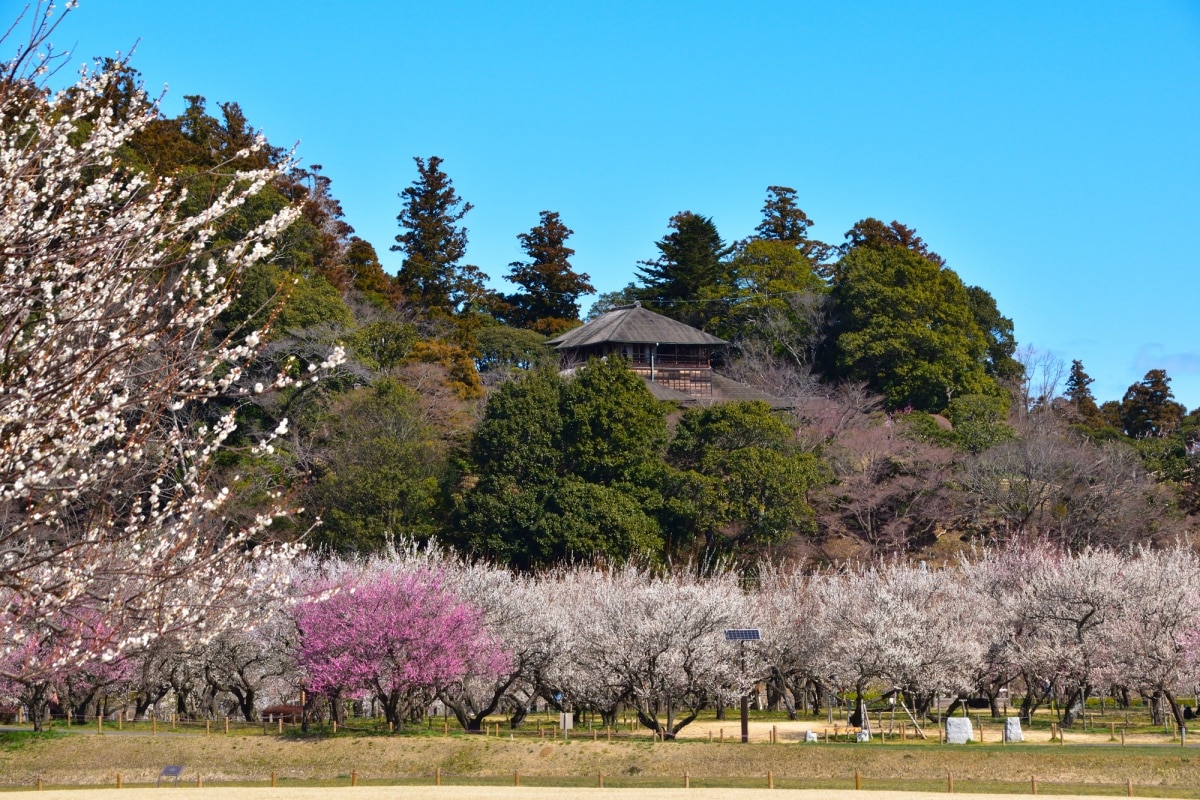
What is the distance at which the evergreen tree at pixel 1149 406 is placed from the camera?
247 feet

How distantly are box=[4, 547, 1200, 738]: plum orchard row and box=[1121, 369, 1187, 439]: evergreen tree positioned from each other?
43.8 meters

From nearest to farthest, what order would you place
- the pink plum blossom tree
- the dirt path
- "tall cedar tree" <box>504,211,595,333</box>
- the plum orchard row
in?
1. the dirt path
2. the pink plum blossom tree
3. the plum orchard row
4. "tall cedar tree" <box>504,211,595,333</box>

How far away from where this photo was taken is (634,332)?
199 feet

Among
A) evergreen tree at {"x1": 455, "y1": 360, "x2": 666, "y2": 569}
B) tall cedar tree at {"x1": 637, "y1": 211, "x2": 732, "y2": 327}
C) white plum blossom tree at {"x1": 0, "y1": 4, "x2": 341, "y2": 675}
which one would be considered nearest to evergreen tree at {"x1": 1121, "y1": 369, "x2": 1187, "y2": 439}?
tall cedar tree at {"x1": 637, "y1": 211, "x2": 732, "y2": 327}

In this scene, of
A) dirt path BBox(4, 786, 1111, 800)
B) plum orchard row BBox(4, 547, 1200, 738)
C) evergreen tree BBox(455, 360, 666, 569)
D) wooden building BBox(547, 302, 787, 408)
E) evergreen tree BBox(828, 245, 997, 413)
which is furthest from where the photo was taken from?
wooden building BBox(547, 302, 787, 408)

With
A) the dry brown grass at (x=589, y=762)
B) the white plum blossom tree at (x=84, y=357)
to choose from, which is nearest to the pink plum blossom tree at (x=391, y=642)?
the dry brown grass at (x=589, y=762)

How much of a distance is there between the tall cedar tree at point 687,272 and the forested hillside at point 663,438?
5.58 metres

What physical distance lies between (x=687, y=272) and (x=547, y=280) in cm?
886

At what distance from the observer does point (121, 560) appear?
32.7 ft

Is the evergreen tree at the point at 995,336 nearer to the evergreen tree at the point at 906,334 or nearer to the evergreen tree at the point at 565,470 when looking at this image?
the evergreen tree at the point at 906,334

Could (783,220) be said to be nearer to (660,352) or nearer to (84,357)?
(660,352)

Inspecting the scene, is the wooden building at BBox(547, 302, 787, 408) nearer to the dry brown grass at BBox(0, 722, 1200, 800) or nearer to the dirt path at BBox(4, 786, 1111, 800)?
the dry brown grass at BBox(0, 722, 1200, 800)

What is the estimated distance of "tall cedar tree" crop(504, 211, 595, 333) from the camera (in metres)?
74.9

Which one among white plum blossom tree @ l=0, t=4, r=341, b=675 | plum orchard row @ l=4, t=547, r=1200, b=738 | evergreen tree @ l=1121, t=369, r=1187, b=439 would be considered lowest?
plum orchard row @ l=4, t=547, r=1200, b=738
